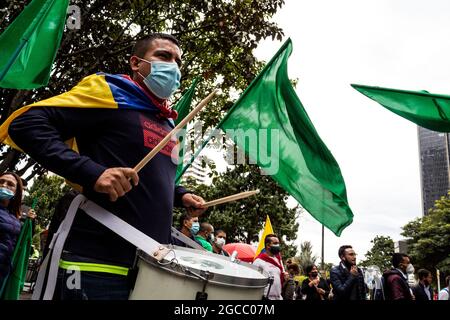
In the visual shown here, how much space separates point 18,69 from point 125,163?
7.13ft

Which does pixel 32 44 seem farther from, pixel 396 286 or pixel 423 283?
Answer: pixel 423 283

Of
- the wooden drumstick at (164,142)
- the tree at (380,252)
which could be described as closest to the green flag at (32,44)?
the wooden drumstick at (164,142)

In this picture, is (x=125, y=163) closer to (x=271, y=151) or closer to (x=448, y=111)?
(x=271, y=151)

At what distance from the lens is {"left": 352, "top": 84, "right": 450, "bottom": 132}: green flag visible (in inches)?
Answer: 198

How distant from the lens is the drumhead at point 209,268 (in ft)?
6.28

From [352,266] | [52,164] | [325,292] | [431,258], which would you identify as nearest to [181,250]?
[52,164]

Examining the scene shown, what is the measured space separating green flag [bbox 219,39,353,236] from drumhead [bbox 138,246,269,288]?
6.57 ft

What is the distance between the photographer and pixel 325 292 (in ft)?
33.4

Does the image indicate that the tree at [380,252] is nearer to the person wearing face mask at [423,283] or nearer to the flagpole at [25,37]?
the person wearing face mask at [423,283]

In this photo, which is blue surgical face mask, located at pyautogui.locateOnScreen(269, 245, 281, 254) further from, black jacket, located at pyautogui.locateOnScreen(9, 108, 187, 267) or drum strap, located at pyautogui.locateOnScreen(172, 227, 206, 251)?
black jacket, located at pyautogui.locateOnScreen(9, 108, 187, 267)

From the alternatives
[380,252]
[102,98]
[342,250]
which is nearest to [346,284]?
[342,250]

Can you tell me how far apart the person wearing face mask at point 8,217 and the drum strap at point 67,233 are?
3.07 meters

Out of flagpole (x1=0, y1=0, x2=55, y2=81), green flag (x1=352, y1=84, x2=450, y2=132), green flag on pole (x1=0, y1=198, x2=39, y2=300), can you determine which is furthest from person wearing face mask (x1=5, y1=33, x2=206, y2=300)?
green flag (x1=352, y1=84, x2=450, y2=132)

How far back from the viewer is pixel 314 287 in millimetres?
10086
